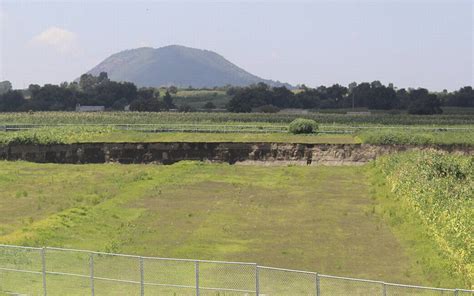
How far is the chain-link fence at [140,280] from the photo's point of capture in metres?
24.5

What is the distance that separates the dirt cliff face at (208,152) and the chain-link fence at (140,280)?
49.1 meters

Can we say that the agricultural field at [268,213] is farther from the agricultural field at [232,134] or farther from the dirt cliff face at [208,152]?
the agricultural field at [232,134]

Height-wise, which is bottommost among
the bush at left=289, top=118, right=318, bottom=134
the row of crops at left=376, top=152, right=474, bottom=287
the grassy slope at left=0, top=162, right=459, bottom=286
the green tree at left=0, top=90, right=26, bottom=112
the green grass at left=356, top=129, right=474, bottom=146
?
the grassy slope at left=0, top=162, right=459, bottom=286

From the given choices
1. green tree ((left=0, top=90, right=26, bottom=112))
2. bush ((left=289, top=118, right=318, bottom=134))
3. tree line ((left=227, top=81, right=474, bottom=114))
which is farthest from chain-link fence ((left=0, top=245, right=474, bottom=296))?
green tree ((left=0, top=90, right=26, bottom=112))

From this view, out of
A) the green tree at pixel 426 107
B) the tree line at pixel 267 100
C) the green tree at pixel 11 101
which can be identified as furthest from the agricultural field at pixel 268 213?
the green tree at pixel 11 101

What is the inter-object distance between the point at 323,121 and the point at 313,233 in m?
79.9

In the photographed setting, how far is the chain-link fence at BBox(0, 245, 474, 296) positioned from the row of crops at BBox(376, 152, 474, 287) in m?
4.81

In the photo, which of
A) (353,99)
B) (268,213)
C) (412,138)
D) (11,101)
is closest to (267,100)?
(353,99)

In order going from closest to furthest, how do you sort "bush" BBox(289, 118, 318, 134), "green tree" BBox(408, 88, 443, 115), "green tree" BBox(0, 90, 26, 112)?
"bush" BBox(289, 118, 318, 134)
"green tree" BBox(408, 88, 443, 115)
"green tree" BBox(0, 90, 26, 112)

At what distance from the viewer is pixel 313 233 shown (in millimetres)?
38375

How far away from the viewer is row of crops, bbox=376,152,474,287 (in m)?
30.1

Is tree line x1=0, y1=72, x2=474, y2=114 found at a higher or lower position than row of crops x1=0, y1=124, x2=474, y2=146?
higher

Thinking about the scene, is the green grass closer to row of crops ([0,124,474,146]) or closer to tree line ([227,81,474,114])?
row of crops ([0,124,474,146])

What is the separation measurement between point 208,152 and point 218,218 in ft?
121
